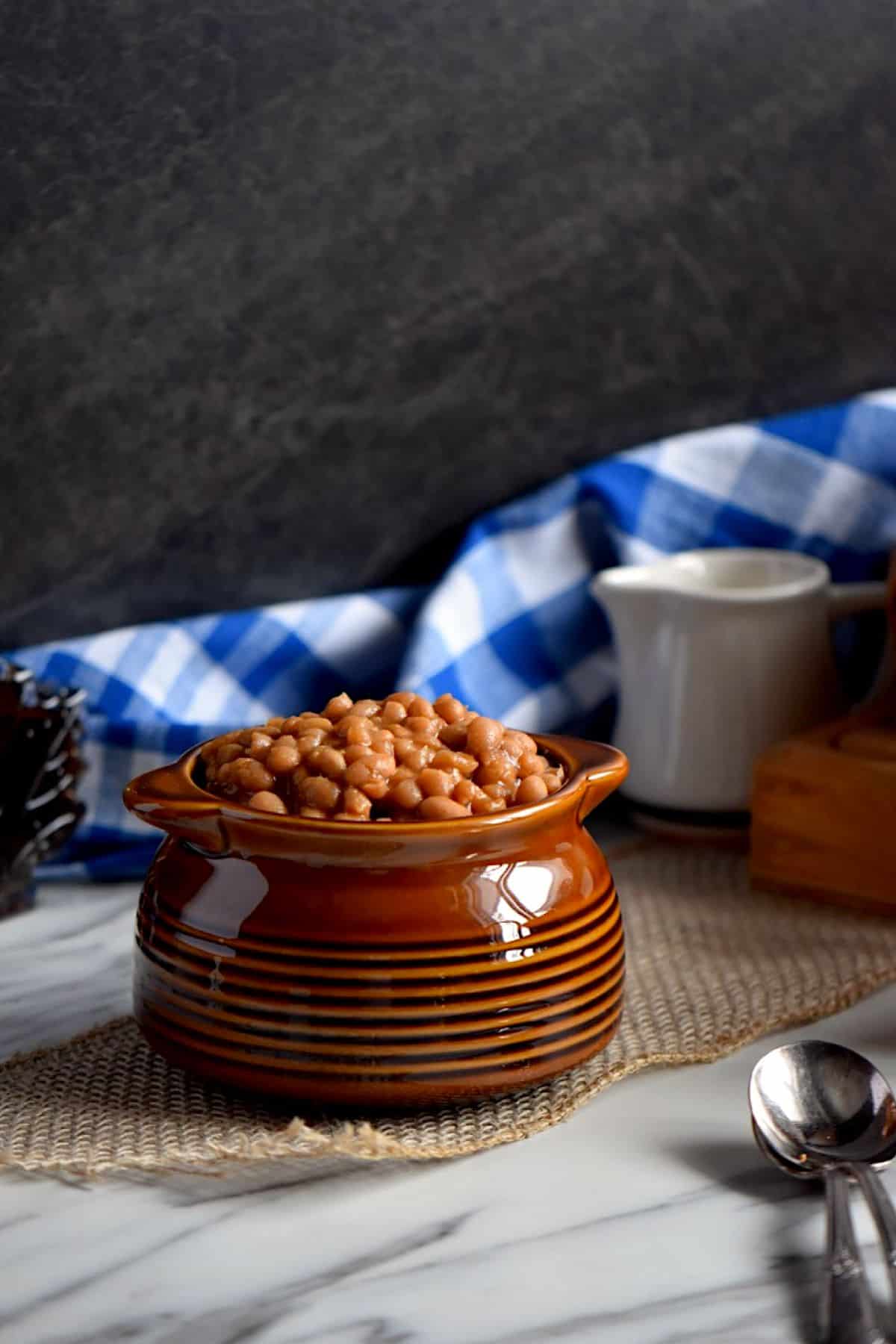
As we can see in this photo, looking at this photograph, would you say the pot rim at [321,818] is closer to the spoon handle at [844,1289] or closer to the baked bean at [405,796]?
the baked bean at [405,796]

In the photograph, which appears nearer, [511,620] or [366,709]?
[366,709]

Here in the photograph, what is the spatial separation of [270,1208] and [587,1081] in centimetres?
17

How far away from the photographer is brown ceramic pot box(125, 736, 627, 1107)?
2.30 feet

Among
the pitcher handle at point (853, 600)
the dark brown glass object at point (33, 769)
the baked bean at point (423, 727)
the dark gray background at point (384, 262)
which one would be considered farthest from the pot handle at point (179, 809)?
the pitcher handle at point (853, 600)

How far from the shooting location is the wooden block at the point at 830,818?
1.01 metres

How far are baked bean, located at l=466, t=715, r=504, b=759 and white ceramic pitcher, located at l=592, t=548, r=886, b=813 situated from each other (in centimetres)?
36

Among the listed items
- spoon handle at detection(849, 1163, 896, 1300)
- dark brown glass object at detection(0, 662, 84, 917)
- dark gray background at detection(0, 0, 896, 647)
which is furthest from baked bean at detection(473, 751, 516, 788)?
dark gray background at detection(0, 0, 896, 647)

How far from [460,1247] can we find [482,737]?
22cm

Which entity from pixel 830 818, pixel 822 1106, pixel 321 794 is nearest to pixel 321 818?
pixel 321 794

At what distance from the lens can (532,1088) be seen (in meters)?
0.76

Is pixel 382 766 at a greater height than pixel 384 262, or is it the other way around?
pixel 384 262

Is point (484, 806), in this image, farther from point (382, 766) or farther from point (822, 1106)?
point (822, 1106)

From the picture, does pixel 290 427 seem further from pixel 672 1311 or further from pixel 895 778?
pixel 672 1311

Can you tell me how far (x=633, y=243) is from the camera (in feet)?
4.16
